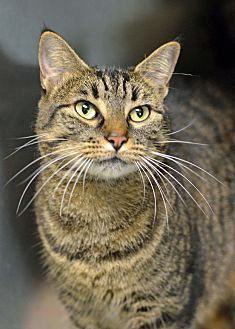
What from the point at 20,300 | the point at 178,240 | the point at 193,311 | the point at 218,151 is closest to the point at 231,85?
the point at 218,151

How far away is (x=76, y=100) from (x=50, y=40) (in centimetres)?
16

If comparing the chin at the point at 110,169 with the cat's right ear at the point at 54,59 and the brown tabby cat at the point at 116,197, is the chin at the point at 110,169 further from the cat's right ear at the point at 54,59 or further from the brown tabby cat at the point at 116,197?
the cat's right ear at the point at 54,59

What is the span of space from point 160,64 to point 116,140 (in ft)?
1.00

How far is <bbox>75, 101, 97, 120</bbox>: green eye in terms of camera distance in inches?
52.9

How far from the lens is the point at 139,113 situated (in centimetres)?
140

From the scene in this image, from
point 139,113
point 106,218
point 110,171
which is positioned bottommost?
point 106,218

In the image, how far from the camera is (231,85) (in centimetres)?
188

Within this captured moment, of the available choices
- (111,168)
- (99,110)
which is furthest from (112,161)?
(99,110)

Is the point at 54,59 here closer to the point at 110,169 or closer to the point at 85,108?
the point at 85,108

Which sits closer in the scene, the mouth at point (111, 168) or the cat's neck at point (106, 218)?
the mouth at point (111, 168)

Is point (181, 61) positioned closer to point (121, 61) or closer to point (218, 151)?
point (121, 61)

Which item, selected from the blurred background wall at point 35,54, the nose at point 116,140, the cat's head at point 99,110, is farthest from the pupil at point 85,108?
the blurred background wall at point 35,54

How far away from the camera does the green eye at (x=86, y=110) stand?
1.34m

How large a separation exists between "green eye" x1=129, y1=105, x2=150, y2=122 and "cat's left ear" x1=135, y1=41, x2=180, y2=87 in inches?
4.2
